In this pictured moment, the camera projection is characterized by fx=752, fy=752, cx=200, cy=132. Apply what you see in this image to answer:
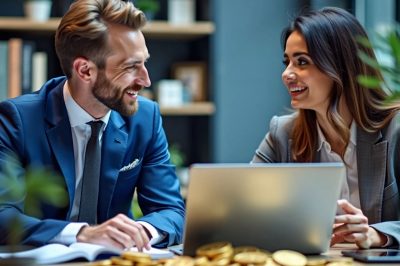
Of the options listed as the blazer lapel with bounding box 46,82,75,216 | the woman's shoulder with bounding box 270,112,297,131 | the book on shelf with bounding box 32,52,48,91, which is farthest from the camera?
the book on shelf with bounding box 32,52,48,91

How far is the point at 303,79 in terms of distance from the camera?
228cm

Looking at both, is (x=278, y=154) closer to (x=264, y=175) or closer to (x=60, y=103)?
(x=60, y=103)

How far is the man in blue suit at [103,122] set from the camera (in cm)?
209

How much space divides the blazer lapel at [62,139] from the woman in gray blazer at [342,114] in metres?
0.67

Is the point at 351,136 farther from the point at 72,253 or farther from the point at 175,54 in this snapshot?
the point at 175,54

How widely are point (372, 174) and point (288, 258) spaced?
0.77m

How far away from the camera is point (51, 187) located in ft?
2.84

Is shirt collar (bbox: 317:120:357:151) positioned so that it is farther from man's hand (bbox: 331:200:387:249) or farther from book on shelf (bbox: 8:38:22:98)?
book on shelf (bbox: 8:38:22:98)

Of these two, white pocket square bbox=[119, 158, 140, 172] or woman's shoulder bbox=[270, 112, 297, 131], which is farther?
woman's shoulder bbox=[270, 112, 297, 131]

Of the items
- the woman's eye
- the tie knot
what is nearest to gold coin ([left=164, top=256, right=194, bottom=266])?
the tie knot

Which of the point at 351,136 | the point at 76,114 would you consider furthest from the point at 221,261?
the point at 351,136

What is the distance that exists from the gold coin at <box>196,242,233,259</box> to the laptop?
3 cm

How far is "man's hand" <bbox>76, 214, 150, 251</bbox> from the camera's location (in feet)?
5.68

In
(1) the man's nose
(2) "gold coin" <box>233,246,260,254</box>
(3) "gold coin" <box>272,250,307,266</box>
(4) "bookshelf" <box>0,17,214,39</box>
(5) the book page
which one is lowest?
(5) the book page
